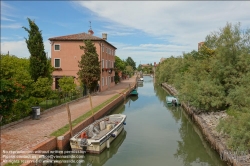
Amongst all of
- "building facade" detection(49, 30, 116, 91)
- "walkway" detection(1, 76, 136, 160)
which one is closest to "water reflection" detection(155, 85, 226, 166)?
"walkway" detection(1, 76, 136, 160)

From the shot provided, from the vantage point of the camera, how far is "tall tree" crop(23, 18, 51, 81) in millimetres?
18875

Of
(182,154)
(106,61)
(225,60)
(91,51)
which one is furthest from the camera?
(106,61)

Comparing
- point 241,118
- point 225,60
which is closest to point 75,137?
point 241,118

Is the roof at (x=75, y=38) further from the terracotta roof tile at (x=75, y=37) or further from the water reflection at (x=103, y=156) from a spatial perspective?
the water reflection at (x=103, y=156)

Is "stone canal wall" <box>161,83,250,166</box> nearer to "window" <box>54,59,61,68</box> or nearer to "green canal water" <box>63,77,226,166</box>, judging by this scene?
"green canal water" <box>63,77,226,166</box>

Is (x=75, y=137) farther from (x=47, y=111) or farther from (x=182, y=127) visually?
(x=182, y=127)

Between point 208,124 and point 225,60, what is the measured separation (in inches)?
248

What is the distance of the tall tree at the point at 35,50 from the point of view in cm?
1888

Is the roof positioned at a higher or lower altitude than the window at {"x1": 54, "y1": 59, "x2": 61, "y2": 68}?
higher

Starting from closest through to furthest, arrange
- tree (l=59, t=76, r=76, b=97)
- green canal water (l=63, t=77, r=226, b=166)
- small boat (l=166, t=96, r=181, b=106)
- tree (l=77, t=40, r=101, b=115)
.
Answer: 1. green canal water (l=63, t=77, r=226, b=166)
2. tree (l=59, t=76, r=76, b=97)
3. tree (l=77, t=40, r=101, b=115)
4. small boat (l=166, t=96, r=181, b=106)

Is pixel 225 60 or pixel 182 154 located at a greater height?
pixel 225 60

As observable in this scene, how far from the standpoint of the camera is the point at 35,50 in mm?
19047

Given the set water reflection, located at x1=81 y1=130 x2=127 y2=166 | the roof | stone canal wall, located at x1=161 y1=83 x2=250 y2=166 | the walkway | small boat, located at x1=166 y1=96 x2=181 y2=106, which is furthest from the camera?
the roof

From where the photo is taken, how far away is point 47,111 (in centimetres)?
1842
